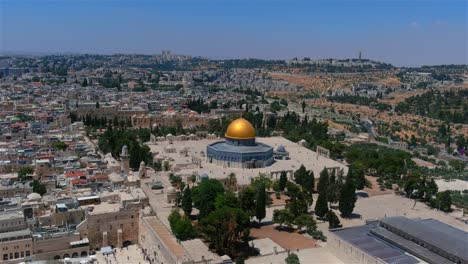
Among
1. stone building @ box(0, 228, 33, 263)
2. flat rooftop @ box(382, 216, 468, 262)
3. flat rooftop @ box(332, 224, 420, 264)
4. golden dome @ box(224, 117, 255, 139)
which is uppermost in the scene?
golden dome @ box(224, 117, 255, 139)

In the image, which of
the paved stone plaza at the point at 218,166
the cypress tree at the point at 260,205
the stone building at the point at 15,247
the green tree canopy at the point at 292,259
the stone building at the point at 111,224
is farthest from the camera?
the paved stone plaza at the point at 218,166

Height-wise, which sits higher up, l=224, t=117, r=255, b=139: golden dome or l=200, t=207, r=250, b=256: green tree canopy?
l=224, t=117, r=255, b=139: golden dome

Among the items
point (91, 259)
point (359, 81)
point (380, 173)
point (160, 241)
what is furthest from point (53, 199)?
point (359, 81)

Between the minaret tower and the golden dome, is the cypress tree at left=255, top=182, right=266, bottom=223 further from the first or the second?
the minaret tower

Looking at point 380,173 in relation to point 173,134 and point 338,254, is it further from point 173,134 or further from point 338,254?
point 173,134

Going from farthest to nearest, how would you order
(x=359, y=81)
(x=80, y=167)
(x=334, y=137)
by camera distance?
(x=359, y=81) → (x=334, y=137) → (x=80, y=167)

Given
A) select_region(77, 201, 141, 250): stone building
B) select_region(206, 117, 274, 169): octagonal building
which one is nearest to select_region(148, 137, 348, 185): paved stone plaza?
select_region(206, 117, 274, 169): octagonal building

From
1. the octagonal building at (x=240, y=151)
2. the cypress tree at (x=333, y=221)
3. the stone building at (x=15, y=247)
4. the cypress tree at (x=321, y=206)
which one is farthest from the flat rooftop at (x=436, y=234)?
the stone building at (x=15, y=247)

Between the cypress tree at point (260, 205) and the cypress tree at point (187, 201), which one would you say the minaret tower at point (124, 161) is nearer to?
the cypress tree at point (187, 201)
